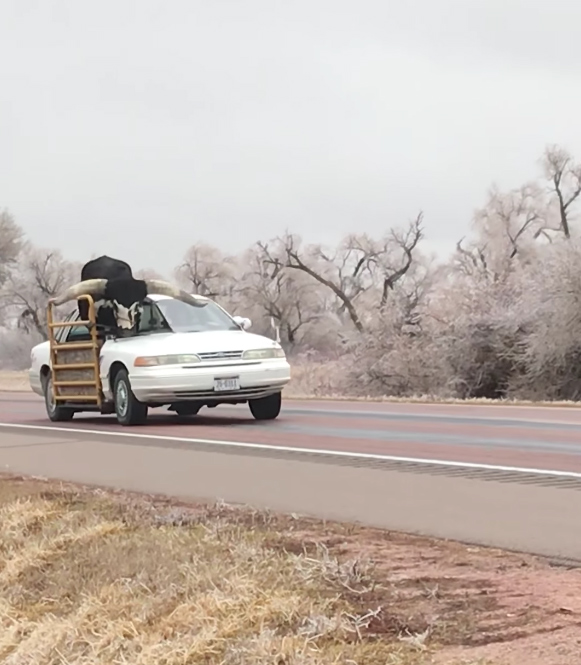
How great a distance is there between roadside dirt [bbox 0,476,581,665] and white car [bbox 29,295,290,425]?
23.0 ft

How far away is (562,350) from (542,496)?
66.7 feet

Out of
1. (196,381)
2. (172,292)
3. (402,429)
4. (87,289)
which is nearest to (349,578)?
(402,429)

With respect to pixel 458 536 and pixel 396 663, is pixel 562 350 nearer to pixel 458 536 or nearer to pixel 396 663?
pixel 458 536

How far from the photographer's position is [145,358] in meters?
15.4

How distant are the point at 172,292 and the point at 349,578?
472 inches

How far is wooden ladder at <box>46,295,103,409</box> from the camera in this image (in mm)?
16594

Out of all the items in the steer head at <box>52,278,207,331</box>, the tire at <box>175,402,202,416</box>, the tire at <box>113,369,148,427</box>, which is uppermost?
the steer head at <box>52,278,207,331</box>

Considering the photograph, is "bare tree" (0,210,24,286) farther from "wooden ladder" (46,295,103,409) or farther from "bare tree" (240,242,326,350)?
"wooden ladder" (46,295,103,409)

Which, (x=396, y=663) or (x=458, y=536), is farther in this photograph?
(x=458, y=536)

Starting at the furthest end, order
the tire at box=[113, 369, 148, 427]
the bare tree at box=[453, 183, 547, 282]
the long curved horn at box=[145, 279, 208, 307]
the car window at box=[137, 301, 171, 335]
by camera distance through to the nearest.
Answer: the bare tree at box=[453, 183, 547, 282], the long curved horn at box=[145, 279, 208, 307], the car window at box=[137, 301, 171, 335], the tire at box=[113, 369, 148, 427]

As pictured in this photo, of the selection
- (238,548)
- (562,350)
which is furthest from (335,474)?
(562,350)

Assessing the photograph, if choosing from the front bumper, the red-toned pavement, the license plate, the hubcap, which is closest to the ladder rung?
the hubcap

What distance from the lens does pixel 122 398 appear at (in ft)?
53.1

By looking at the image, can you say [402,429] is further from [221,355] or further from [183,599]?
[183,599]
